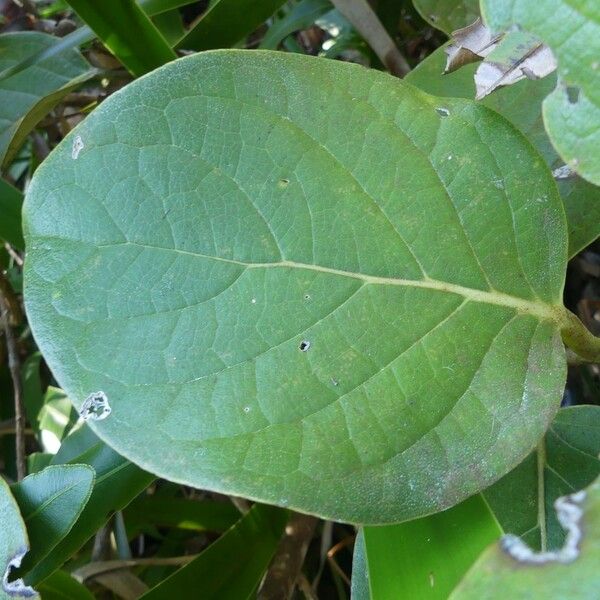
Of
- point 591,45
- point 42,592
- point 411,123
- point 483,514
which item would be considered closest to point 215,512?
point 42,592

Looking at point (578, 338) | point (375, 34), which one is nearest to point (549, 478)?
point (578, 338)

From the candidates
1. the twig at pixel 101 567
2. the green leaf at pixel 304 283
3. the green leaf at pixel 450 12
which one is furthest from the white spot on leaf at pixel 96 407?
the green leaf at pixel 450 12

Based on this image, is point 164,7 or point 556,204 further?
point 164,7

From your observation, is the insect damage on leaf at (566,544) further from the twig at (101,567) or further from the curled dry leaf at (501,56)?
the twig at (101,567)

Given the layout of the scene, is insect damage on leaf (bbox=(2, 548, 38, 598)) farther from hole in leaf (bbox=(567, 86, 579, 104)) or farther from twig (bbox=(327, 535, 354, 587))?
hole in leaf (bbox=(567, 86, 579, 104))

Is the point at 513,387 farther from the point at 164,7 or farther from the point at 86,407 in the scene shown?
the point at 164,7

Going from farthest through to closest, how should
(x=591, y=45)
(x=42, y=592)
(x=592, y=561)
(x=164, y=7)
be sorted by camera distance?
(x=164, y=7) < (x=42, y=592) < (x=591, y=45) < (x=592, y=561)
